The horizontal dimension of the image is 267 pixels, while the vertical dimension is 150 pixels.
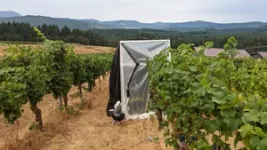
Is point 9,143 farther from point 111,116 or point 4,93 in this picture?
point 111,116

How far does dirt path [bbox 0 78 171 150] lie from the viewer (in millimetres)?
6734

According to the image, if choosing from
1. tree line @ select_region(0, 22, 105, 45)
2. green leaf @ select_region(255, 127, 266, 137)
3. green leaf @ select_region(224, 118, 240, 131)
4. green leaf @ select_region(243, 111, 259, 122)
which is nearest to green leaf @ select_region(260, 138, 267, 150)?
green leaf @ select_region(255, 127, 266, 137)

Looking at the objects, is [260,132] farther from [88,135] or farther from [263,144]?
[88,135]

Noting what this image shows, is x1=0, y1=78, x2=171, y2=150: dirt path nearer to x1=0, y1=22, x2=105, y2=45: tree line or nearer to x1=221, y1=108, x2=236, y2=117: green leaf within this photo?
x1=221, y1=108, x2=236, y2=117: green leaf

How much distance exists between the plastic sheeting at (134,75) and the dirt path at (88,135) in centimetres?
56

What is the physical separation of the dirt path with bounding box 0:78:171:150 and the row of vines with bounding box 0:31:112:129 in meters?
0.58

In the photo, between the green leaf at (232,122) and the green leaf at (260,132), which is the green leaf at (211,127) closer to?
the green leaf at (232,122)

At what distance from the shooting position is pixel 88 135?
24.9 ft

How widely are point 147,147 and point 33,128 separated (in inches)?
106

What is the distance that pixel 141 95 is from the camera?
30.7 feet

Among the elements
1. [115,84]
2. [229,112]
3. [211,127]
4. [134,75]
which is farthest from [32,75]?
[229,112]

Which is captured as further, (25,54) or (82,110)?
(82,110)

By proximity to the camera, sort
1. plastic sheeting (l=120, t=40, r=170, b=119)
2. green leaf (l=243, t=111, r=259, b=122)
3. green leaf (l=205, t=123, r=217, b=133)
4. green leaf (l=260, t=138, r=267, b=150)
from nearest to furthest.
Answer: green leaf (l=260, t=138, r=267, b=150), green leaf (l=243, t=111, r=259, b=122), green leaf (l=205, t=123, r=217, b=133), plastic sheeting (l=120, t=40, r=170, b=119)

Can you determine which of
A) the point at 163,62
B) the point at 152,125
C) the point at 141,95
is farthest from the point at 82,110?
the point at 163,62
